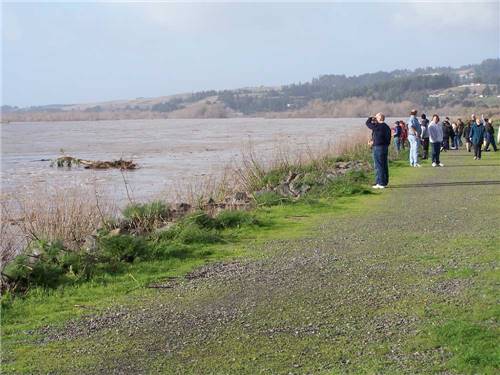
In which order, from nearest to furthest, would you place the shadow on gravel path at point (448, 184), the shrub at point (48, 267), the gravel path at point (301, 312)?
the gravel path at point (301, 312) < the shrub at point (48, 267) < the shadow on gravel path at point (448, 184)

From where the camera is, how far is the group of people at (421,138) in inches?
711

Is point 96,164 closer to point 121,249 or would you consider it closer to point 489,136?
point 489,136

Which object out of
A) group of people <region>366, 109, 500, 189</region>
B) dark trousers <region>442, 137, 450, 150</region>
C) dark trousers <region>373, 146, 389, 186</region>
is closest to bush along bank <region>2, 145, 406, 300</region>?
dark trousers <region>373, 146, 389, 186</region>

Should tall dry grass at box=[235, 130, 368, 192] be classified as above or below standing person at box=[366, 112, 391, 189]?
below

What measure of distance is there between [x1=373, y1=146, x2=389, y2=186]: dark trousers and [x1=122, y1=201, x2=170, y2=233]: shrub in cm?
591

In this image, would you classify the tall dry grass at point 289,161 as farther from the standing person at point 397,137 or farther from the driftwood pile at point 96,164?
the driftwood pile at point 96,164

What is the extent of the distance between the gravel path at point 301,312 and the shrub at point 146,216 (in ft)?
10.8

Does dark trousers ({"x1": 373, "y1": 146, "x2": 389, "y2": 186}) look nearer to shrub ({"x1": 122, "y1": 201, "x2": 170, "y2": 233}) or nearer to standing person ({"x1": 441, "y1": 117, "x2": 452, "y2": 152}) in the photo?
shrub ({"x1": 122, "y1": 201, "x2": 170, "y2": 233})

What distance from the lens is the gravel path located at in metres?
5.96

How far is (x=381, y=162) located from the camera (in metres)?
18.2

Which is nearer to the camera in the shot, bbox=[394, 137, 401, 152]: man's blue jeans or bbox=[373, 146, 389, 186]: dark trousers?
bbox=[373, 146, 389, 186]: dark trousers

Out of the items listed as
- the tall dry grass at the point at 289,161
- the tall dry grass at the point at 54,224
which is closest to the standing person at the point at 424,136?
the tall dry grass at the point at 289,161

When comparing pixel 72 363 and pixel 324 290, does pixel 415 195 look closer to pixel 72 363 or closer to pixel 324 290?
pixel 324 290

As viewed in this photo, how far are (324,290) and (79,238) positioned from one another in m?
5.16
